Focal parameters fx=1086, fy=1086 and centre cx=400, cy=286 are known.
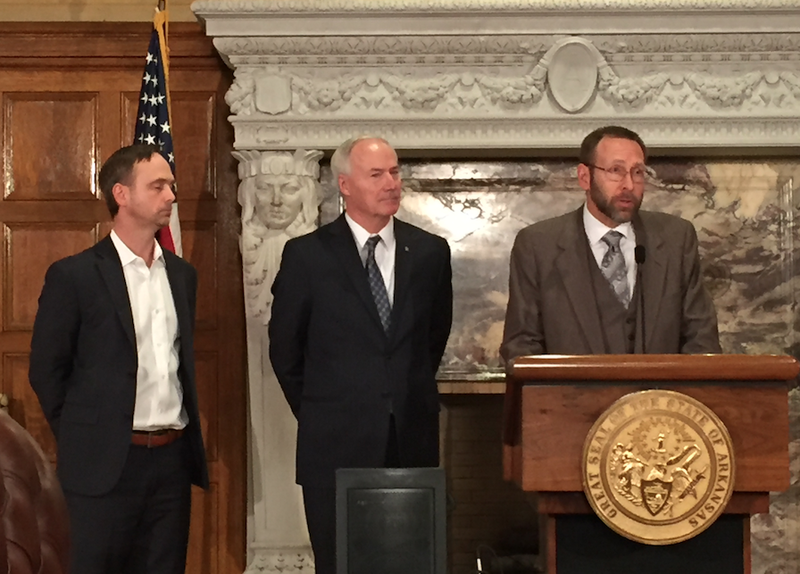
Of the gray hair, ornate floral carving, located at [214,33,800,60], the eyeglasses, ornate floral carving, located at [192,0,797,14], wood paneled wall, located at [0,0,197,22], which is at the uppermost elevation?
wood paneled wall, located at [0,0,197,22]

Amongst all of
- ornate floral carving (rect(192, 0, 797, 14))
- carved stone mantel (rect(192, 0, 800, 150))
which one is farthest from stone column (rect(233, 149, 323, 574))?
ornate floral carving (rect(192, 0, 797, 14))

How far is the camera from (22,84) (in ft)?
15.9

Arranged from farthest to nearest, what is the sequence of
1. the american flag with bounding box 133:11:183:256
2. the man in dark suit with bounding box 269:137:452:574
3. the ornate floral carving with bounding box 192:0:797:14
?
the ornate floral carving with bounding box 192:0:797:14, the american flag with bounding box 133:11:183:256, the man in dark suit with bounding box 269:137:452:574

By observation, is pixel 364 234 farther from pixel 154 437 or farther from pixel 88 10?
pixel 88 10

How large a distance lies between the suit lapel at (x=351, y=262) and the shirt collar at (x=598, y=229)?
2.34 ft

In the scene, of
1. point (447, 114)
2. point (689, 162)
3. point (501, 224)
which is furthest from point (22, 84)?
point (689, 162)

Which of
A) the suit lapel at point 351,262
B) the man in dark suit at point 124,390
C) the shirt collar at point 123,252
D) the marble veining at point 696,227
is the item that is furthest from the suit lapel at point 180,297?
the marble veining at point 696,227

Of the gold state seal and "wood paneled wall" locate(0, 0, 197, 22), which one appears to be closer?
the gold state seal

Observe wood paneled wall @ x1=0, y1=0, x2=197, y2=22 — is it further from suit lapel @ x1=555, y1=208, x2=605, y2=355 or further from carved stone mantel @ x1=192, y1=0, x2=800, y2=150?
suit lapel @ x1=555, y1=208, x2=605, y2=355

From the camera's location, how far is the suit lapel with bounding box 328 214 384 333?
11.1ft

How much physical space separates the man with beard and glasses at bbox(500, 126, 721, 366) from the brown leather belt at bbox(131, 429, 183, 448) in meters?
1.05

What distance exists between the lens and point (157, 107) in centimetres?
441

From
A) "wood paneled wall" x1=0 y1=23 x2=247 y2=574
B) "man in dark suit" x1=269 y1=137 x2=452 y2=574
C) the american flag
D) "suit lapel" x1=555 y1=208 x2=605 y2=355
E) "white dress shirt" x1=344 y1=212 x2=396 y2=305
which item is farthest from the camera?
"wood paneled wall" x1=0 y1=23 x2=247 y2=574

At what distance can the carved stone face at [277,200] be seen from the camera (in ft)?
14.9
